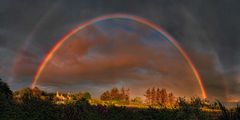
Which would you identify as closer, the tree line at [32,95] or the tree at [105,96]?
the tree line at [32,95]

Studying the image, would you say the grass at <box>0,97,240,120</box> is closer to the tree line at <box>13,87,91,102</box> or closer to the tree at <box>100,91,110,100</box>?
the tree line at <box>13,87,91,102</box>

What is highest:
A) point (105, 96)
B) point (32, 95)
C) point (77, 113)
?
point (32, 95)

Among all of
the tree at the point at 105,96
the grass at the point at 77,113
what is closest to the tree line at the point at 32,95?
the grass at the point at 77,113

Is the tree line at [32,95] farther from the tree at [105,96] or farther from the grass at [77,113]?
the tree at [105,96]

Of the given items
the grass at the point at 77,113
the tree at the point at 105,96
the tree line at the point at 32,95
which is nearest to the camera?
the grass at the point at 77,113

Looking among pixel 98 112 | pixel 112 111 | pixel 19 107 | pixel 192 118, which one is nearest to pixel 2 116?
pixel 19 107

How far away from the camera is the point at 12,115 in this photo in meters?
9.62

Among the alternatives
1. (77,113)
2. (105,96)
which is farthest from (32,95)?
(105,96)

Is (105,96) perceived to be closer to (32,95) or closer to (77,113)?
(32,95)

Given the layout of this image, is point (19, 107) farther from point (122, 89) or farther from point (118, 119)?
point (122, 89)

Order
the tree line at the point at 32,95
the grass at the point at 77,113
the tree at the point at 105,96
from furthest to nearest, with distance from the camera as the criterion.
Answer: the tree at the point at 105,96
the tree line at the point at 32,95
the grass at the point at 77,113

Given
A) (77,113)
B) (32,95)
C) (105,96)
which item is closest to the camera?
(77,113)

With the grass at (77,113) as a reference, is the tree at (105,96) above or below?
below

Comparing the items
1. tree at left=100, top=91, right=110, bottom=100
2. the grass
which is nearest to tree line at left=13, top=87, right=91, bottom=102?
the grass
